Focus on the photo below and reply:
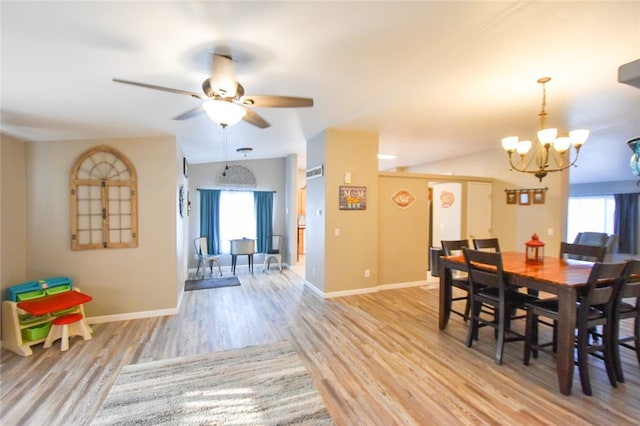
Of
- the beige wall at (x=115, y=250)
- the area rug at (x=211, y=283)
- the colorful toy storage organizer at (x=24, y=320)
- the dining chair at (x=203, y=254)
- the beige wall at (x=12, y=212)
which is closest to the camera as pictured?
the colorful toy storage organizer at (x=24, y=320)

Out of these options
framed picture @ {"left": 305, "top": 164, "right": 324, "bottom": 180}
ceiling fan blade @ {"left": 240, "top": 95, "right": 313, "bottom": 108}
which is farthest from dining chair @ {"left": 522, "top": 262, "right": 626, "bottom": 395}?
framed picture @ {"left": 305, "top": 164, "right": 324, "bottom": 180}

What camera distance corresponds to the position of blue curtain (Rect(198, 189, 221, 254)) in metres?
6.76

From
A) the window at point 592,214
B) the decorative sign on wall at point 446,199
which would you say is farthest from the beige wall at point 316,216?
the window at point 592,214

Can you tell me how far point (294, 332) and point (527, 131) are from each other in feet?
15.0

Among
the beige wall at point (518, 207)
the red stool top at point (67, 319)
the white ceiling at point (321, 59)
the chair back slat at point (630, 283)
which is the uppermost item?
the white ceiling at point (321, 59)

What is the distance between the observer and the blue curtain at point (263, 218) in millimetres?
7188

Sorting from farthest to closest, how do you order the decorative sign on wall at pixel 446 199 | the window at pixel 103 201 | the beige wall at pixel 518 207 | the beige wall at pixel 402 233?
the decorative sign on wall at pixel 446 199 → the beige wall at pixel 402 233 → the beige wall at pixel 518 207 → the window at pixel 103 201

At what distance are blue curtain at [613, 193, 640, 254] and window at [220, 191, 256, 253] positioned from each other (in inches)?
390

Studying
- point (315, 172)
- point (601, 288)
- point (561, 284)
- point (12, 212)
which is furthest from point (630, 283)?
point (12, 212)

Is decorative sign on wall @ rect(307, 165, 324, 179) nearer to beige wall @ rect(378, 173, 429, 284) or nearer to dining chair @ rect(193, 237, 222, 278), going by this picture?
beige wall @ rect(378, 173, 429, 284)

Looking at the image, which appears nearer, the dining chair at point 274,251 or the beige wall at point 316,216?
the beige wall at point 316,216

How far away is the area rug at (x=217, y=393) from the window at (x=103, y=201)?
1.78 m

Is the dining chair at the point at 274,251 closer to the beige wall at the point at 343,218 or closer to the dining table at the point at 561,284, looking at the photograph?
the beige wall at the point at 343,218

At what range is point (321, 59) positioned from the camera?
223cm
